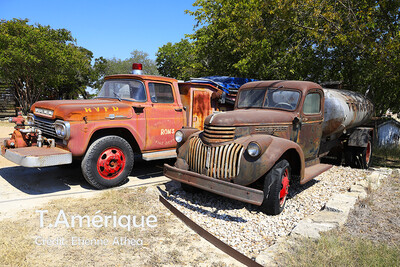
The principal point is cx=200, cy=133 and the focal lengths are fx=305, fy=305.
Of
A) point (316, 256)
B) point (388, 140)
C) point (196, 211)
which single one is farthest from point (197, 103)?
point (388, 140)

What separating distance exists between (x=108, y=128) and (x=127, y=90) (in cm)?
101

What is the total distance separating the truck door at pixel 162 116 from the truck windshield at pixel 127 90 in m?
0.20

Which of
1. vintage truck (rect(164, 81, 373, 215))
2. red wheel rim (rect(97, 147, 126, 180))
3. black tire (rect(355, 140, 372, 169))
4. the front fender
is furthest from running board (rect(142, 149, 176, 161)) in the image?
black tire (rect(355, 140, 372, 169))

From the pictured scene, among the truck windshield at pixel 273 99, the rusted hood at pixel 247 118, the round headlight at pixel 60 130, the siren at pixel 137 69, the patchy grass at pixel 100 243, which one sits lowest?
the patchy grass at pixel 100 243

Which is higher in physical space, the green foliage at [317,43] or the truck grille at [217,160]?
the green foliage at [317,43]

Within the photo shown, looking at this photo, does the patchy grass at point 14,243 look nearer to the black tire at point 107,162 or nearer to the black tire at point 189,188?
the black tire at point 107,162

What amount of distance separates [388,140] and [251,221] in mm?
13945

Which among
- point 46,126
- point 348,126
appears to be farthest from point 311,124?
point 46,126

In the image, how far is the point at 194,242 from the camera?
3.79 metres

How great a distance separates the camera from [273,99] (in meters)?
5.62

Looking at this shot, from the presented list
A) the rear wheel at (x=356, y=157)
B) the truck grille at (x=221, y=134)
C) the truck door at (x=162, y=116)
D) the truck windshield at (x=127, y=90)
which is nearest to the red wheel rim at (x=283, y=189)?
the truck grille at (x=221, y=134)

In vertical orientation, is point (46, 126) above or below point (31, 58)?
below

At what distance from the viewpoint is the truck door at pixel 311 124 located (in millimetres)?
5602

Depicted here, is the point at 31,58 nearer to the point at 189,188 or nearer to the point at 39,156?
the point at 39,156
